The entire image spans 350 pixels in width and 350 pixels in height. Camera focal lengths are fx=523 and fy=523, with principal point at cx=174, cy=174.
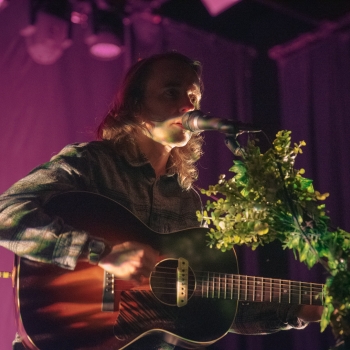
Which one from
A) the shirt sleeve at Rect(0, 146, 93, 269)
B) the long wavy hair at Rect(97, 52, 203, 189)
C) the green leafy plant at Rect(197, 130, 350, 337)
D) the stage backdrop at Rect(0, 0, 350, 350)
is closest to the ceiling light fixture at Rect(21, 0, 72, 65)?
the stage backdrop at Rect(0, 0, 350, 350)

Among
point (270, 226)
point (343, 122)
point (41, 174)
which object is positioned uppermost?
point (343, 122)

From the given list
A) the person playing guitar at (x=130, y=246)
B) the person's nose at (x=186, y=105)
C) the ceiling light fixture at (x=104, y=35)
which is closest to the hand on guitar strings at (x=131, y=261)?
the person playing guitar at (x=130, y=246)

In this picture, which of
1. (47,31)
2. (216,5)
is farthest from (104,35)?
(216,5)

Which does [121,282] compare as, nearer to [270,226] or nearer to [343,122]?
[270,226]

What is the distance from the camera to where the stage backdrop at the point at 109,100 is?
2965 millimetres

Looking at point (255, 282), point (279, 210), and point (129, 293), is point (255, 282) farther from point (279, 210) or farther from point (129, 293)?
point (279, 210)

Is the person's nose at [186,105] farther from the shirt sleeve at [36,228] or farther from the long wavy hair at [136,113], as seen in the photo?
the shirt sleeve at [36,228]

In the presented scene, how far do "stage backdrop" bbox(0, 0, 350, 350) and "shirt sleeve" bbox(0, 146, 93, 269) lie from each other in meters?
1.00

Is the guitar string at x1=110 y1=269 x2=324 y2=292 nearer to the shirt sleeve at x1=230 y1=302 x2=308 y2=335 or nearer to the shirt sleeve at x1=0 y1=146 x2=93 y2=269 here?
the shirt sleeve at x1=230 y1=302 x2=308 y2=335

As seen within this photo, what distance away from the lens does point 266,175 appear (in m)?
1.51

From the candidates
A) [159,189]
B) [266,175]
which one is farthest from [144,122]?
[266,175]

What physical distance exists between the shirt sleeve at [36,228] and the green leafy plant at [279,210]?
→ 54cm

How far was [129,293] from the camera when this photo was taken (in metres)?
1.94

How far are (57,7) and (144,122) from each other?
1.21 m
